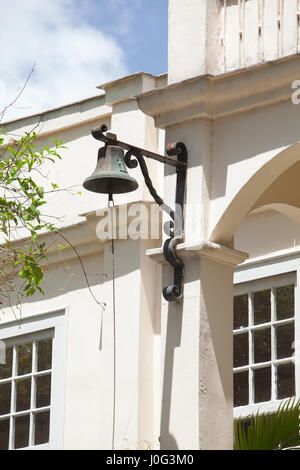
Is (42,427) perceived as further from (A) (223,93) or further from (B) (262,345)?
(A) (223,93)

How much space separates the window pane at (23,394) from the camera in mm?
11477

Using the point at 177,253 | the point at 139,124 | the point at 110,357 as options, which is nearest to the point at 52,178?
the point at 139,124

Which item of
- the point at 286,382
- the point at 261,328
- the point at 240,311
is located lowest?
the point at 286,382

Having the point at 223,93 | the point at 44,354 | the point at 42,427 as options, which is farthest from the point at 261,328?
the point at 223,93

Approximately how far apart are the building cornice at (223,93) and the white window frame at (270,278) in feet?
7.65

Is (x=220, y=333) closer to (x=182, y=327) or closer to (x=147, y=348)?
(x=182, y=327)

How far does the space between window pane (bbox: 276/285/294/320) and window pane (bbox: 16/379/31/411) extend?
284cm

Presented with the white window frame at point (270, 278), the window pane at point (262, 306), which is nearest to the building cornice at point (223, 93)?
the white window frame at point (270, 278)

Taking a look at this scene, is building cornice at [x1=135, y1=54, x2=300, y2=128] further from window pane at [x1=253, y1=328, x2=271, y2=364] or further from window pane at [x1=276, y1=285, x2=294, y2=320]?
window pane at [x1=253, y1=328, x2=271, y2=364]

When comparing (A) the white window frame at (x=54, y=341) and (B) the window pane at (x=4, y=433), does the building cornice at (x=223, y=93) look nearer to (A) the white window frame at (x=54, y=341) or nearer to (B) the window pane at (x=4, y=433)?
(A) the white window frame at (x=54, y=341)

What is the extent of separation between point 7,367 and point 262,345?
2960 millimetres

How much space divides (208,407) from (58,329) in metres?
3.91

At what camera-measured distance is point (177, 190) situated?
26.1ft

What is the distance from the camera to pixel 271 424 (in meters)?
7.63
